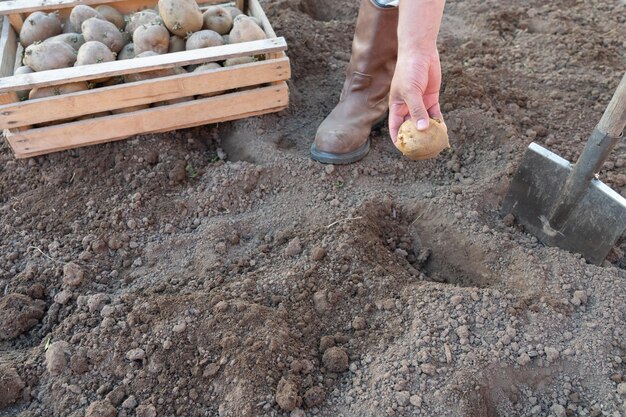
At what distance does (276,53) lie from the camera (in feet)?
8.71

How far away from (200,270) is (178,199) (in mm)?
460

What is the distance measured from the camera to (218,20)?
2861 mm

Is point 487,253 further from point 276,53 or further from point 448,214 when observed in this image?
point 276,53

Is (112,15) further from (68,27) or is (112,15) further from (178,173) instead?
(178,173)

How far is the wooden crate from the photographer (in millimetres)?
2441

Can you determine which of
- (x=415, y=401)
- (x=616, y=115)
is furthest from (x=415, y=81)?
(x=415, y=401)

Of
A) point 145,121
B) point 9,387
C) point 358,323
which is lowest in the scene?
point 9,387

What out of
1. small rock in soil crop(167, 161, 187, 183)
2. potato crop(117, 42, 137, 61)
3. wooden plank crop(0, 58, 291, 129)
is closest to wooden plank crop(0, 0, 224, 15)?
potato crop(117, 42, 137, 61)

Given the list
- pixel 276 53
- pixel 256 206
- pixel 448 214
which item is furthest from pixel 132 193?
pixel 448 214

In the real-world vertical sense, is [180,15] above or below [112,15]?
above

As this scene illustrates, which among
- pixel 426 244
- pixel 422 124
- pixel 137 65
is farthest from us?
pixel 137 65

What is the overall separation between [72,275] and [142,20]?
54.7 inches

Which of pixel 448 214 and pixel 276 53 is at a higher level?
pixel 276 53

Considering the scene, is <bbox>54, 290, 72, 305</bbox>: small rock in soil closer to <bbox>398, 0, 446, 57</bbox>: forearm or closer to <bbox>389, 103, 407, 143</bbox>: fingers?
<bbox>389, 103, 407, 143</bbox>: fingers
